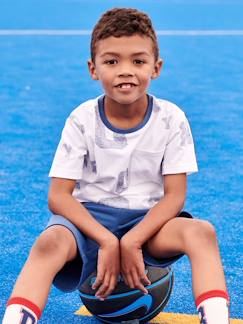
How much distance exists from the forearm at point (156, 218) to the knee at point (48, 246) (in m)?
0.27

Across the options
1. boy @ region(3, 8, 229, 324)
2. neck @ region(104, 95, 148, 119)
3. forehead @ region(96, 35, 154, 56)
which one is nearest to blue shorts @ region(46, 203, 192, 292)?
boy @ region(3, 8, 229, 324)

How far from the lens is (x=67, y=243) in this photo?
2910 mm

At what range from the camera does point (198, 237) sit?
113 inches

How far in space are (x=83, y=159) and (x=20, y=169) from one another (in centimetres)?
243

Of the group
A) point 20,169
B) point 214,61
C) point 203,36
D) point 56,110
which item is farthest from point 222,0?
point 20,169

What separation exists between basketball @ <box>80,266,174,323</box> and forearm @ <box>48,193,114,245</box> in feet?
0.82

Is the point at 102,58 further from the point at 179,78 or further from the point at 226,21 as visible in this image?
the point at 226,21

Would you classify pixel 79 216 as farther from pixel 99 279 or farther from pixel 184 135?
pixel 184 135

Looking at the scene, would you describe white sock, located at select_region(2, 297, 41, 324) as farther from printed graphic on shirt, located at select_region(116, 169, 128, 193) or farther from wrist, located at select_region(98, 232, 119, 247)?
printed graphic on shirt, located at select_region(116, 169, 128, 193)

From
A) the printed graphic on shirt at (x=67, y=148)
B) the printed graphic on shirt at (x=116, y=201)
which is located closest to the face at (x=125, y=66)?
the printed graphic on shirt at (x=67, y=148)

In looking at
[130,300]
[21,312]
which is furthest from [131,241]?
[21,312]

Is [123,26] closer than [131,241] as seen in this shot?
No

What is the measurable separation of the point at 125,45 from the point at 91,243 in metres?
0.72

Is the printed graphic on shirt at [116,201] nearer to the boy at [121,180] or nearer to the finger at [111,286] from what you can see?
the boy at [121,180]
